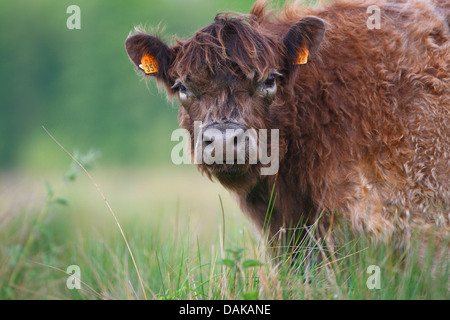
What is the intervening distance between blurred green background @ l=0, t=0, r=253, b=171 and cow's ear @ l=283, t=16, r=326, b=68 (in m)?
13.8

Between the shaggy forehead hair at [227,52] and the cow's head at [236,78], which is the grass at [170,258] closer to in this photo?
the cow's head at [236,78]

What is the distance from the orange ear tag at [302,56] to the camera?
4.62 m

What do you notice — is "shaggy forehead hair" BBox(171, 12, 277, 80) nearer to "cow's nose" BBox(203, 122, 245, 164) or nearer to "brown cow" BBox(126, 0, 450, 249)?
"brown cow" BBox(126, 0, 450, 249)

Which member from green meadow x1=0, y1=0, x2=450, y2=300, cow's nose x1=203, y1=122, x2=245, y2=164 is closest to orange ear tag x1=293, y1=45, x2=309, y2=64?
cow's nose x1=203, y1=122, x2=245, y2=164

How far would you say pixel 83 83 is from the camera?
67.1 feet

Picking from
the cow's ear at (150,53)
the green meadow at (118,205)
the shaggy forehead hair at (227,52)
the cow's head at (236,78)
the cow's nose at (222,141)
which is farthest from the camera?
the cow's ear at (150,53)

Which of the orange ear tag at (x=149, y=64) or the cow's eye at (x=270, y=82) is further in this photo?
the orange ear tag at (x=149, y=64)

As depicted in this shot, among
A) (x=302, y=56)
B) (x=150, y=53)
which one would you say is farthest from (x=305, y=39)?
(x=150, y=53)

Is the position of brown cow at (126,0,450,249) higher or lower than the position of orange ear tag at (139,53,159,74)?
lower

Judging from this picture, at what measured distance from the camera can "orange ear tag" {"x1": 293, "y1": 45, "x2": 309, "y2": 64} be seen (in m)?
4.62

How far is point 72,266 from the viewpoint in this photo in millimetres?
6047

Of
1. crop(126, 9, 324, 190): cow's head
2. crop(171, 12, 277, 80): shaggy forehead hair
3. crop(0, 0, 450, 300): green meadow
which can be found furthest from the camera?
crop(171, 12, 277, 80): shaggy forehead hair

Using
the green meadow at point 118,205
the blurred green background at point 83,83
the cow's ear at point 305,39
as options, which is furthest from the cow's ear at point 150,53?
the blurred green background at point 83,83

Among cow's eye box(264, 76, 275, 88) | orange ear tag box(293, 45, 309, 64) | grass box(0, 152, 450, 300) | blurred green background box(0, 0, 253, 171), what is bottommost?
grass box(0, 152, 450, 300)
